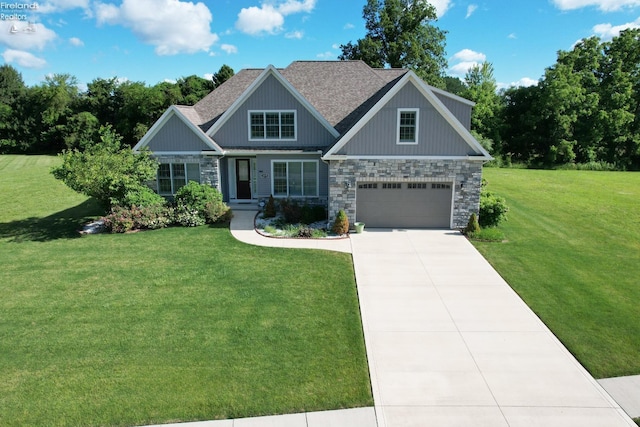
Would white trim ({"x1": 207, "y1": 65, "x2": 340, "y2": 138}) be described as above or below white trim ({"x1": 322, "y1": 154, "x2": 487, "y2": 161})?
above

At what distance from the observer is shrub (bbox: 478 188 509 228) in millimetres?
18375

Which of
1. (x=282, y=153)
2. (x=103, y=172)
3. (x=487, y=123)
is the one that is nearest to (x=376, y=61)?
(x=487, y=123)

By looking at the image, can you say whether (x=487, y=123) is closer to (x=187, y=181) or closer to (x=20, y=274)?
(x=187, y=181)

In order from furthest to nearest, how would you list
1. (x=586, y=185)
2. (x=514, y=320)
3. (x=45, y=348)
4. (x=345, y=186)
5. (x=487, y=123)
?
(x=487, y=123)
(x=586, y=185)
(x=345, y=186)
(x=514, y=320)
(x=45, y=348)

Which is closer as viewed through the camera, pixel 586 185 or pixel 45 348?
pixel 45 348

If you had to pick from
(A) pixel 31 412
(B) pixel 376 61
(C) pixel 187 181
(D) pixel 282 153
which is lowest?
(A) pixel 31 412

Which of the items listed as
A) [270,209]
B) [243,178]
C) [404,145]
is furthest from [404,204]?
[243,178]

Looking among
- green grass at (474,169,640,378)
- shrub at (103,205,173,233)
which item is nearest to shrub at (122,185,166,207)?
shrub at (103,205,173,233)

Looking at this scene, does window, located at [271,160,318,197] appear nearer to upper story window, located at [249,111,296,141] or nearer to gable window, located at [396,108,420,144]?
upper story window, located at [249,111,296,141]

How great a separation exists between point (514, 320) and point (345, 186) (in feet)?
30.0

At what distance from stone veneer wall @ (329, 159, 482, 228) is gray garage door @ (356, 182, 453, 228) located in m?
0.36

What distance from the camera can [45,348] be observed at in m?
9.38

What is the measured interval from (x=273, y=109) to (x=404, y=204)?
8.14 metres

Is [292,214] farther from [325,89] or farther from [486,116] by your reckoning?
[486,116]
